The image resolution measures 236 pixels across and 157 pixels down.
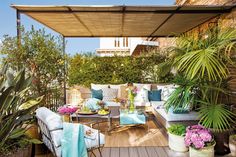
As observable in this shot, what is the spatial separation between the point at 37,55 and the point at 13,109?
2239 mm

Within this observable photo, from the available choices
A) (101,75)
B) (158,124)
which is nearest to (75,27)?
(101,75)

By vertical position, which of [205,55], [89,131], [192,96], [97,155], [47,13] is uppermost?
[47,13]

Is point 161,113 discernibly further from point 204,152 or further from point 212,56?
point 212,56

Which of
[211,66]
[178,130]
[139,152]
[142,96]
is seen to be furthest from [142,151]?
[142,96]

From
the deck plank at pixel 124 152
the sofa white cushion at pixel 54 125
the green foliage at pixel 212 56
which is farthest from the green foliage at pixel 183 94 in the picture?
the sofa white cushion at pixel 54 125

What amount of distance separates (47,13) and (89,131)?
299 centimetres

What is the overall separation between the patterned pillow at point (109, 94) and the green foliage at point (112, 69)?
931mm

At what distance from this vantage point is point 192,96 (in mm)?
4566

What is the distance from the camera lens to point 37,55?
5.56 m

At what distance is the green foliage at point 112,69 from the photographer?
8.77 meters

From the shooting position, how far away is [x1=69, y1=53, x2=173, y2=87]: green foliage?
877 centimetres

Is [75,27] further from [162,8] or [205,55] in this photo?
[205,55]

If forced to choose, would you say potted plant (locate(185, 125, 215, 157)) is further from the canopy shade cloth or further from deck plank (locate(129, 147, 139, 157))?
the canopy shade cloth

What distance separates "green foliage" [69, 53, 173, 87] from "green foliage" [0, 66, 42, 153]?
5.05 meters
